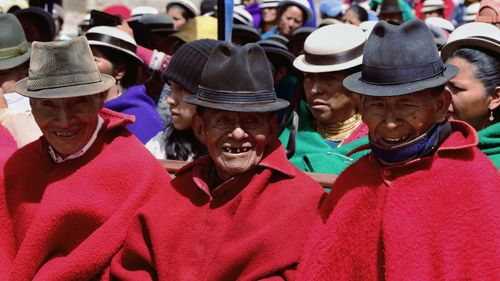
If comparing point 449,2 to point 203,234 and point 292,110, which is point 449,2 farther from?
point 203,234

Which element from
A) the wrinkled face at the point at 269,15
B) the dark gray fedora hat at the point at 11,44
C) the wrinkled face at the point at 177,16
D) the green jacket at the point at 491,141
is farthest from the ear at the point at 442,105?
the wrinkled face at the point at 269,15

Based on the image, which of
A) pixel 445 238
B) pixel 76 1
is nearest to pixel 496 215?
pixel 445 238

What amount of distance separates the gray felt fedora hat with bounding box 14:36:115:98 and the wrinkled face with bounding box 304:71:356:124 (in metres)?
1.15

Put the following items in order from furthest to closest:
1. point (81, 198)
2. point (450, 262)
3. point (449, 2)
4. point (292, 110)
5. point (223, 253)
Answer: point (449, 2)
point (292, 110)
point (81, 198)
point (223, 253)
point (450, 262)

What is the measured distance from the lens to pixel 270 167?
374 centimetres

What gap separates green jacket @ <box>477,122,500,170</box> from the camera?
423 cm

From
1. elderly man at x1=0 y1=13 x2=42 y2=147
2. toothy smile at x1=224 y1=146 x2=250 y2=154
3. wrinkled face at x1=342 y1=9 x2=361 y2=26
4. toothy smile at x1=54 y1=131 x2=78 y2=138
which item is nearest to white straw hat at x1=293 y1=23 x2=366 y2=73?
toothy smile at x1=224 y1=146 x2=250 y2=154

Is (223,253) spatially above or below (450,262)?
below

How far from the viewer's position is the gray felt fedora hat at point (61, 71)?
4047mm

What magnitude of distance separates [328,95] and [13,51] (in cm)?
202

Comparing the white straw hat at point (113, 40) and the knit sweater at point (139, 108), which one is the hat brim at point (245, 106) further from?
the white straw hat at point (113, 40)

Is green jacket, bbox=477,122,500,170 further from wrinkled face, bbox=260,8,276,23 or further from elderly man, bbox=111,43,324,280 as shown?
wrinkled face, bbox=260,8,276,23

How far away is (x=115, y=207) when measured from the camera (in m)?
4.09

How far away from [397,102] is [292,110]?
1.76 m
